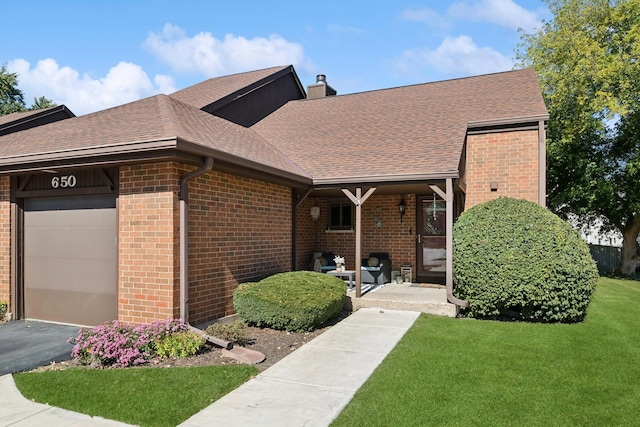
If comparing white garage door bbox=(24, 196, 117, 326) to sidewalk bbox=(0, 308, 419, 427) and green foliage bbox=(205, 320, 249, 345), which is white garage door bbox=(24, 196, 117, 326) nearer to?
green foliage bbox=(205, 320, 249, 345)

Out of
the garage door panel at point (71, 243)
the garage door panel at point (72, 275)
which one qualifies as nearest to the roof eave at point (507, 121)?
the garage door panel at point (71, 243)

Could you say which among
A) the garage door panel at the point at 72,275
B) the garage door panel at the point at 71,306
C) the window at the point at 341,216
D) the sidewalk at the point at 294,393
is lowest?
the sidewalk at the point at 294,393

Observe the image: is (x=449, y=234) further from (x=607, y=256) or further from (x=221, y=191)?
(x=607, y=256)

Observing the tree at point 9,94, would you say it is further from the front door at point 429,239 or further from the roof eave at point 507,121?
the roof eave at point 507,121

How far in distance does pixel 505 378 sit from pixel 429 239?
22.3 ft

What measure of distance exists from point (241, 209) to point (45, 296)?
3.74m

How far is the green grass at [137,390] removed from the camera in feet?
13.1

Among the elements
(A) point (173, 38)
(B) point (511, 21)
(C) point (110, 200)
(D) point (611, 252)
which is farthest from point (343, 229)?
(B) point (511, 21)

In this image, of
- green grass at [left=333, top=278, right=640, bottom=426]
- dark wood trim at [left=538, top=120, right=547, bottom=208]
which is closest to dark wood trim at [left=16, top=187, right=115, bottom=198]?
green grass at [left=333, top=278, right=640, bottom=426]

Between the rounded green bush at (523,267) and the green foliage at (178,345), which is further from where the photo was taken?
the rounded green bush at (523,267)

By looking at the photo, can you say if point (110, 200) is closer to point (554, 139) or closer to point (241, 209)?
point (241, 209)

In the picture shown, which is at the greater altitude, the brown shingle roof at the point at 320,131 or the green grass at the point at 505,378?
the brown shingle roof at the point at 320,131

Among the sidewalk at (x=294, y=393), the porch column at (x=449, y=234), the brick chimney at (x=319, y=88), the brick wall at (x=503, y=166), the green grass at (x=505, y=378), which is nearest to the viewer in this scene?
the sidewalk at (x=294, y=393)

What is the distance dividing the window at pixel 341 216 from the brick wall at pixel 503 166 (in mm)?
3364
